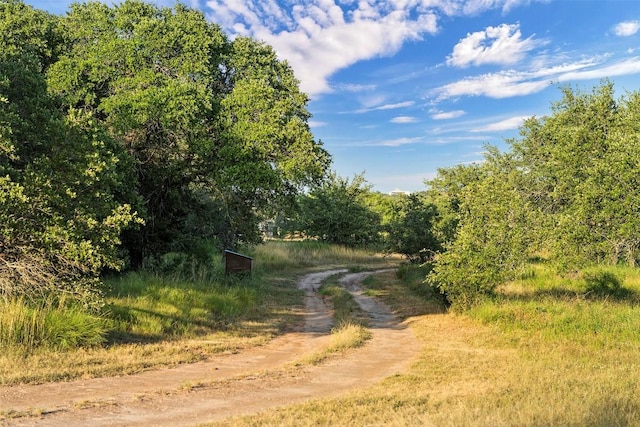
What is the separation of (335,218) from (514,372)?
36000 millimetres

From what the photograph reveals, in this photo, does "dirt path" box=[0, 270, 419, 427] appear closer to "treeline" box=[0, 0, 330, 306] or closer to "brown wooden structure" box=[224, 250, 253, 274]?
"treeline" box=[0, 0, 330, 306]

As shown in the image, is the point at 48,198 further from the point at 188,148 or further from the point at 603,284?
the point at 603,284

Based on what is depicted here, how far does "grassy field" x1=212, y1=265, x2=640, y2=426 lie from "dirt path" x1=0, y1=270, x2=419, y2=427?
0.62 metres

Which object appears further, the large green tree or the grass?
the large green tree

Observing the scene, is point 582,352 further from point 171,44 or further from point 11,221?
point 171,44

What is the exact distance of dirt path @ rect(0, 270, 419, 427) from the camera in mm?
5930

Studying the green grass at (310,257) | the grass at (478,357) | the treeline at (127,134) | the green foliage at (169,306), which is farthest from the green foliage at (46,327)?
the green grass at (310,257)

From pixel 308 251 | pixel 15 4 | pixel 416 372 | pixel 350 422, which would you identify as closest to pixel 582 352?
pixel 416 372

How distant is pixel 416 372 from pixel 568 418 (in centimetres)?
351

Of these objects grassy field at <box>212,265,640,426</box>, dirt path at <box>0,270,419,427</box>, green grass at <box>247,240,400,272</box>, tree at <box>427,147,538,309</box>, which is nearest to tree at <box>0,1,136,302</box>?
dirt path at <box>0,270,419,427</box>

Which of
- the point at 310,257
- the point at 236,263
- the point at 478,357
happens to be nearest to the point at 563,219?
the point at 478,357

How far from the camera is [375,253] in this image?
1813 inches

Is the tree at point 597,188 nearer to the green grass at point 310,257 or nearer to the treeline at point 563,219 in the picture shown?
the treeline at point 563,219

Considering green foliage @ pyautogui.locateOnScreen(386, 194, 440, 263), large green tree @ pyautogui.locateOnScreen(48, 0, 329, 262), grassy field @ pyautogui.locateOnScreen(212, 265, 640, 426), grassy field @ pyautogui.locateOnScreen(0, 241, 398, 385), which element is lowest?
grassy field @ pyautogui.locateOnScreen(212, 265, 640, 426)
